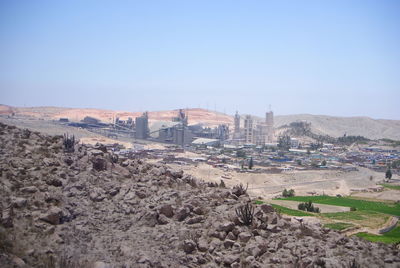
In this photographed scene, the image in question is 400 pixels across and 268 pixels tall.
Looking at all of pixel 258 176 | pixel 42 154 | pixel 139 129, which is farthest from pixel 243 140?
pixel 42 154

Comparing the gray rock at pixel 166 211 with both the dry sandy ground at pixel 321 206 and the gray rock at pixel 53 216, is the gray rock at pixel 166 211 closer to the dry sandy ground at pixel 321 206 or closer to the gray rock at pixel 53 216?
the gray rock at pixel 53 216

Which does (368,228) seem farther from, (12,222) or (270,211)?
(12,222)

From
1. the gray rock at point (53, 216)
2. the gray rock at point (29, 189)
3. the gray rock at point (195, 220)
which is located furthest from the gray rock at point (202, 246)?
the gray rock at point (29, 189)

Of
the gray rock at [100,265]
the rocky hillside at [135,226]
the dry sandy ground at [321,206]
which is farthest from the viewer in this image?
the dry sandy ground at [321,206]

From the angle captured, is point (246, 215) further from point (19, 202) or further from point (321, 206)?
point (321, 206)

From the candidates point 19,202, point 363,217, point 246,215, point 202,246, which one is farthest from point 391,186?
point 19,202

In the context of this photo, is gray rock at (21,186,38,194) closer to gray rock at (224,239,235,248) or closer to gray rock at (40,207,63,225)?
gray rock at (40,207,63,225)
